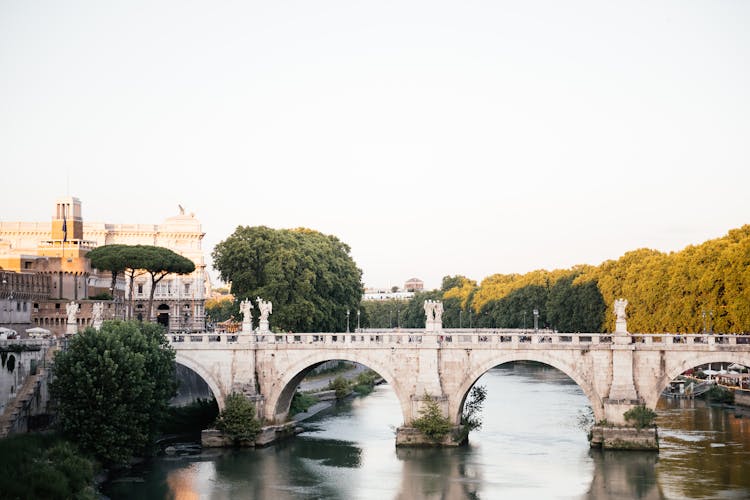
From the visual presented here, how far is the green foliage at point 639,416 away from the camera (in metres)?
48.1

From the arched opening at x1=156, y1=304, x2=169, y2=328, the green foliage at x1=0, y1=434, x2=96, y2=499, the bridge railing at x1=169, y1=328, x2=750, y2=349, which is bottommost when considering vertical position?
the green foliage at x1=0, y1=434, x2=96, y2=499

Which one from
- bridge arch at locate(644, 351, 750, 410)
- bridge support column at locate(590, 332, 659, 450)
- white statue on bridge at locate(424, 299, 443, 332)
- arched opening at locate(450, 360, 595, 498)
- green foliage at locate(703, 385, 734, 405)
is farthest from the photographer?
green foliage at locate(703, 385, 734, 405)

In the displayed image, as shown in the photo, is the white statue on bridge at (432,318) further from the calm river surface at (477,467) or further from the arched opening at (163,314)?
the arched opening at (163,314)

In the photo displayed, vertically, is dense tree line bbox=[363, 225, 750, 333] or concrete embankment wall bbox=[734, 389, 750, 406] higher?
dense tree line bbox=[363, 225, 750, 333]

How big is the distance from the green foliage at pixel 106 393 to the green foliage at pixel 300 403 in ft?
52.7

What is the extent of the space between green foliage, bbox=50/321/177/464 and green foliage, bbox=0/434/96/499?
4.97ft

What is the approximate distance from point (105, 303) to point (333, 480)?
96.8ft

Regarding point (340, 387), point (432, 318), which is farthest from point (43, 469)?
point (340, 387)

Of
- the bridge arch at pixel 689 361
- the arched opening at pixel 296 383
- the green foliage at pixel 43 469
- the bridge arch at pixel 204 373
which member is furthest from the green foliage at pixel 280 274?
the green foliage at pixel 43 469

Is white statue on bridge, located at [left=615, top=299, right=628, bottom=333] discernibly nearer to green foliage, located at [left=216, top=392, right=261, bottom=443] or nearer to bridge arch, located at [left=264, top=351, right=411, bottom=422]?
bridge arch, located at [left=264, top=351, right=411, bottom=422]

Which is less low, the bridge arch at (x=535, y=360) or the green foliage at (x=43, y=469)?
the bridge arch at (x=535, y=360)

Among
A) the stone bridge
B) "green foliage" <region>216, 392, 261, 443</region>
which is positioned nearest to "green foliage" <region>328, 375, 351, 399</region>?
the stone bridge

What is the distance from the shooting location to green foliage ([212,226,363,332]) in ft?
241

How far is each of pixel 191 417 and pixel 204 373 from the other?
17.3ft
